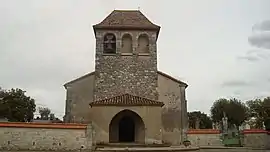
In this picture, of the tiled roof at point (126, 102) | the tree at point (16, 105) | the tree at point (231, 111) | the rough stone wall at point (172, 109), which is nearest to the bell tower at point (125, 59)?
the rough stone wall at point (172, 109)

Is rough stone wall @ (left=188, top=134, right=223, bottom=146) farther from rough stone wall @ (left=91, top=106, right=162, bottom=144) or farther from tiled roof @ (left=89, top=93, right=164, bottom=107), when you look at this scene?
tiled roof @ (left=89, top=93, right=164, bottom=107)

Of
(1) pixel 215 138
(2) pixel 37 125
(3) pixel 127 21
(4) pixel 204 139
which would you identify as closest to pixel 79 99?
(2) pixel 37 125

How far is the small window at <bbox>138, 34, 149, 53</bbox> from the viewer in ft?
93.3

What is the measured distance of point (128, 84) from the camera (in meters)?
27.2

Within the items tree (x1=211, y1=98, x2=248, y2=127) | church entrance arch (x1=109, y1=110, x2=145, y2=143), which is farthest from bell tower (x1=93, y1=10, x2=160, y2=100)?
tree (x1=211, y1=98, x2=248, y2=127)

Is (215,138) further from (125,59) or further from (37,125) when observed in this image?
Result: (37,125)

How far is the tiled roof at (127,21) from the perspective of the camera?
28.1 m

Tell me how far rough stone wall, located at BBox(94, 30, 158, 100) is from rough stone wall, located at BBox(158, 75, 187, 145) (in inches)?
44.6

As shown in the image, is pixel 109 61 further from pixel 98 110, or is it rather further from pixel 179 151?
pixel 179 151

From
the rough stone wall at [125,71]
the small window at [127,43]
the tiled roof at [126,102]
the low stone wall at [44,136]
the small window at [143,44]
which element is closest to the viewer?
the low stone wall at [44,136]

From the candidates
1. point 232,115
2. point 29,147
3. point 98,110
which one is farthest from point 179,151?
point 232,115

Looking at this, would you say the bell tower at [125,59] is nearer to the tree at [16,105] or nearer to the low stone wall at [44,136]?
the low stone wall at [44,136]

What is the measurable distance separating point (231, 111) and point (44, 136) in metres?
44.5

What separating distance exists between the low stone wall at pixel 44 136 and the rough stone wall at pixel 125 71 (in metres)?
6.69
